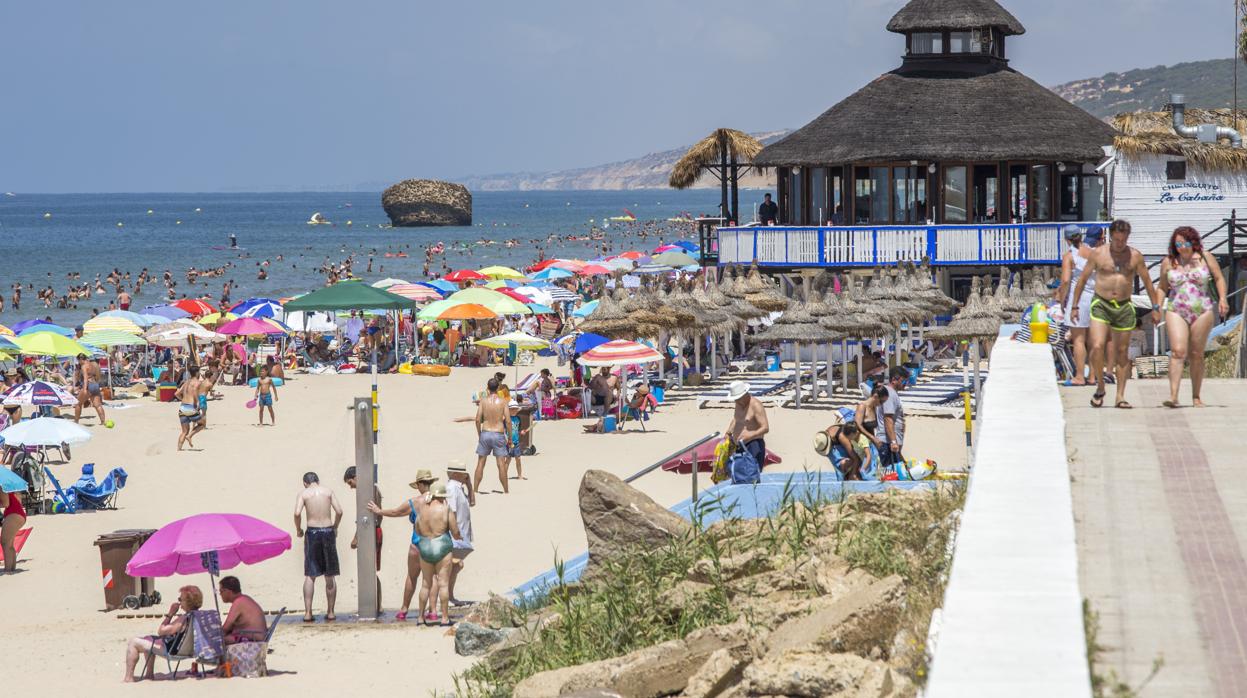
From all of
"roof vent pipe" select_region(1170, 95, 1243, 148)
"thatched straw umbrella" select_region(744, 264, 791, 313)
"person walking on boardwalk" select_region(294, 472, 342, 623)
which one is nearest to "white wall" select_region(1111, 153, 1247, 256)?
"roof vent pipe" select_region(1170, 95, 1243, 148)

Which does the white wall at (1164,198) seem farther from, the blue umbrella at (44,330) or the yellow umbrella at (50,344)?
the blue umbrella at (44,330)

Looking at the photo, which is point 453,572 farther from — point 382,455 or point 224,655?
point 382,455

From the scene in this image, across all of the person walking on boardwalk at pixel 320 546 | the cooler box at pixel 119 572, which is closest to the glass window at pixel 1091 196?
the person walking on boardwalk at pixel 320 546

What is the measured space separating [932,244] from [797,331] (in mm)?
8539

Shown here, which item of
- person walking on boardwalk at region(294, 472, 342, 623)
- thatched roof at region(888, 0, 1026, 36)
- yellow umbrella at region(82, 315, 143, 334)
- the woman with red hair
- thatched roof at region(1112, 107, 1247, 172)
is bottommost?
person walking on boardwalk at region(294, 472, 342, 623)

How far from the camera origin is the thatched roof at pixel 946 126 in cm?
3198

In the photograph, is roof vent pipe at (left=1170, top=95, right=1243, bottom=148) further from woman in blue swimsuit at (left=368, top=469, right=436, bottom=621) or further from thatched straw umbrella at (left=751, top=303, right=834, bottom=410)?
woman in blue swimsuit at (left=368, top=469, right=436, bottom=621)

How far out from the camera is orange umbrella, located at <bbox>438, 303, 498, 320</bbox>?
99.0 feet

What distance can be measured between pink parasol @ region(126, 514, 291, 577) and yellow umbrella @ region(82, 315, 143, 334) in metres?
19.7

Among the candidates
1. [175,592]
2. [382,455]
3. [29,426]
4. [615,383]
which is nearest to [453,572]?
[175,592]

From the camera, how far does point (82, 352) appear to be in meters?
25.7

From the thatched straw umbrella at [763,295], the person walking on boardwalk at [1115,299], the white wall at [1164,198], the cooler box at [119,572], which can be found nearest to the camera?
the person walking on boardwalk at [1115,299]

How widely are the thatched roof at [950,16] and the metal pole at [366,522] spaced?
25.7m

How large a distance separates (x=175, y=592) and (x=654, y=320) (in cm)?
1245
